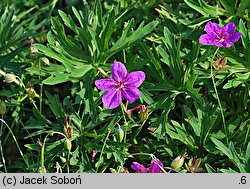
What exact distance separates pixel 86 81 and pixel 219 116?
0.53 meters

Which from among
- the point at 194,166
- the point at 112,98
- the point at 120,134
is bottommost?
the point at 194,166

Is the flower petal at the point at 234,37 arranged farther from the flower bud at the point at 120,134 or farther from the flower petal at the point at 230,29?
the flower bud at the point at 120,134

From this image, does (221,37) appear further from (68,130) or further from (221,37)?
(68,130)

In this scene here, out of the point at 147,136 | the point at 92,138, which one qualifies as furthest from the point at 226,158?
the point at 92,138

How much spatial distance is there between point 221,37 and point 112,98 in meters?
0.46

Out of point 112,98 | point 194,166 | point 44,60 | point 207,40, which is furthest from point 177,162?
point 44,60

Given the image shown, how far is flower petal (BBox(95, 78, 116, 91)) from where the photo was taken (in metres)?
1.77

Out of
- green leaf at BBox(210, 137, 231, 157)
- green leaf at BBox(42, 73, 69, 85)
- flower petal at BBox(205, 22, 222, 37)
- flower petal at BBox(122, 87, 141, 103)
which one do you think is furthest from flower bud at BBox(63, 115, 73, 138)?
flower petal at BBox(205, 22, 222, 37)

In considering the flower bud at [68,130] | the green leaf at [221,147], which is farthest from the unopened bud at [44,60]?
the green leaf at [221,147]

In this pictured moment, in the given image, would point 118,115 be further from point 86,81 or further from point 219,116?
point 219,116

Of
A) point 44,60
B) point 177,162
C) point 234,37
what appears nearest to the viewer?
point 177,162

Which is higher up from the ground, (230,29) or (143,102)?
(230,29)

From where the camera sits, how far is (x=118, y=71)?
70.5 inches

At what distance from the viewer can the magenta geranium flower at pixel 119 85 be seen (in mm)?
1780
